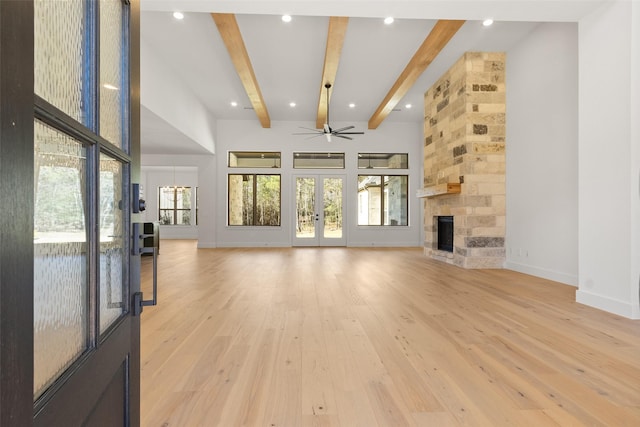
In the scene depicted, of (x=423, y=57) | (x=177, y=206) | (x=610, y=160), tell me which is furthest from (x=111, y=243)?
(x=177, y=206)

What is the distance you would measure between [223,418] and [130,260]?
0.85 metres

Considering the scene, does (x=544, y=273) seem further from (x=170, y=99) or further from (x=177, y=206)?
(x=177, y=206)

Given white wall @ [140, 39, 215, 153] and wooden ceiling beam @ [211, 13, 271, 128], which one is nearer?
wooden ceiling beam @ [211, 13, 271, 128]

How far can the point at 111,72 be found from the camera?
0.98 m

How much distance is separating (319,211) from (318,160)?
150 cm

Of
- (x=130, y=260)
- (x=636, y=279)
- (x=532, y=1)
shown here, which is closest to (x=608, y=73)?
(x=532, y=1)

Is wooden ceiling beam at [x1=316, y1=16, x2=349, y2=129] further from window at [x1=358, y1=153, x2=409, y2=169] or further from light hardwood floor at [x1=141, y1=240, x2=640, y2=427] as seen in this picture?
light hardwood floor at [x1=141, y1=240, x2=640, y2=427]

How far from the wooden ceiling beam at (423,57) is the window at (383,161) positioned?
6.74 ft

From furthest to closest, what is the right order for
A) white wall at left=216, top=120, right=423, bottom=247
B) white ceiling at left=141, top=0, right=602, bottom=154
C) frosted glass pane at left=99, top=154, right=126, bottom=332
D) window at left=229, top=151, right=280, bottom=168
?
window at left=229, top=151, right=280, bottom=168 → white wall at left=216, top=120, right=423, bottom=247 → white ceiling at left=141, top=0, right=602, bottom=154 → frosted glass pane at left=99, top=154, right=126, bottom=332

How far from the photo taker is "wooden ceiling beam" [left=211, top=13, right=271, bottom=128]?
4375mm

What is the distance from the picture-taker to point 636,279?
2.87 meters

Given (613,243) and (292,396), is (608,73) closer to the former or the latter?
(613,243)

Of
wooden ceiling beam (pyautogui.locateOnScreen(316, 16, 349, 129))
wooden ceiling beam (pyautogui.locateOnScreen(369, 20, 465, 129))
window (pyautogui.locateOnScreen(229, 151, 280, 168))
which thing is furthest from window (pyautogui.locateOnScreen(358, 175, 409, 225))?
wooden ceiling beam (pyautogui.locateOnScreen(316, 16, 349, 129))

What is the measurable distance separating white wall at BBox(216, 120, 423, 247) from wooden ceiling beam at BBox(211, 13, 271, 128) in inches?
80.7
